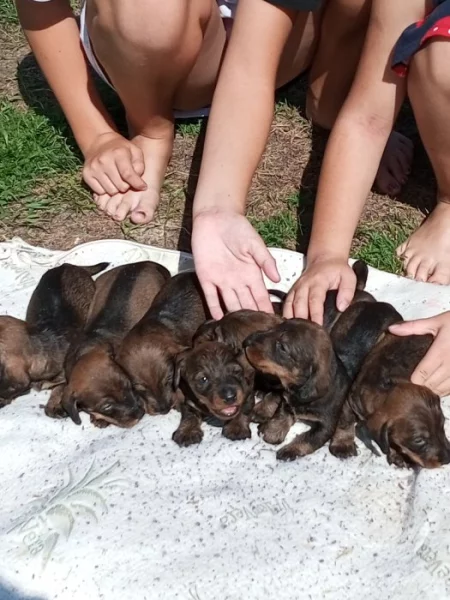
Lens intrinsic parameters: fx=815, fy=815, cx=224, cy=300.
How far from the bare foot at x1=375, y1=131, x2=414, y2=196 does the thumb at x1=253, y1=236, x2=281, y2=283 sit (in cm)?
144

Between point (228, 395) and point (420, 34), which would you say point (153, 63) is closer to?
point (420, 34)

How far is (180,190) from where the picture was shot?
454 centimetres

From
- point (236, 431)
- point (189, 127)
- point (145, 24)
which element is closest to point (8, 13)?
point (189, 127)

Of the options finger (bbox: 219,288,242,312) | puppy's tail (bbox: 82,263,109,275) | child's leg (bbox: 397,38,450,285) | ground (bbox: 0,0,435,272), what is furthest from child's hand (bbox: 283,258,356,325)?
puppy's tail (bbox: 82,263,109,275)

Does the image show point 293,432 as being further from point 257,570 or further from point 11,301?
point 11,301

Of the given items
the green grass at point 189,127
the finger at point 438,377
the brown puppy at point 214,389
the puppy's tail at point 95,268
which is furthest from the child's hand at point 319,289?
the green grass at point 189,127

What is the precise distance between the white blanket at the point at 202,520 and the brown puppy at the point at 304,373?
0.07 meters

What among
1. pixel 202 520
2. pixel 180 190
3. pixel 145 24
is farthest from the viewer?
pixel 180 190

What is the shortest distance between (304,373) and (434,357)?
1.59ft

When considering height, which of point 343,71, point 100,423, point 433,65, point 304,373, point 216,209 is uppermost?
point 433,65

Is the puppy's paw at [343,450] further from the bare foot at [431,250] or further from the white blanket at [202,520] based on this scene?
the bare foot at [431,250]

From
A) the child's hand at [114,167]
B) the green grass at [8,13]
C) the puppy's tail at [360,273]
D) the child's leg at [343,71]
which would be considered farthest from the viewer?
the green grass at [8,13]

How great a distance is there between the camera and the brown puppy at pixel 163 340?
126 inches

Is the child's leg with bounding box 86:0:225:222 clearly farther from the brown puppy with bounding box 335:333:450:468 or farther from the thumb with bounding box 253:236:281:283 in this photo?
the brown puppy with bounding box 335:333:450:468
